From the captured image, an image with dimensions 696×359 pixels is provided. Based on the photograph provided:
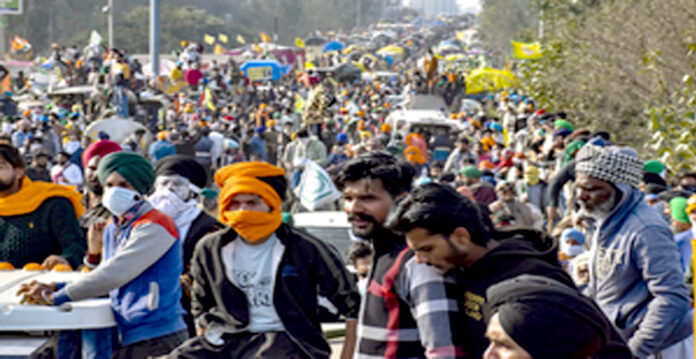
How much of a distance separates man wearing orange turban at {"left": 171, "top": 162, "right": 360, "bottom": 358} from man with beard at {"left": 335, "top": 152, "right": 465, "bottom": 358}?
1.43ft

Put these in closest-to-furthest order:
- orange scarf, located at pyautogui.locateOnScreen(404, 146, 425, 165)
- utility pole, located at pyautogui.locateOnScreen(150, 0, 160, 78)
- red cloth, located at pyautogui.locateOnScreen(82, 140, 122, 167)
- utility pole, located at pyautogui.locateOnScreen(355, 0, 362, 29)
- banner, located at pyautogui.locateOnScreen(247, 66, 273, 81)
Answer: red cloth, located at pyautogui.locateOnScreen(82, 140, 122, 167), orange scarf, located at pyautogui.locateOnScreen(404, 146, 425, 165), utility pole, located at pyautogui.locateOnScreen(150, 0, 160, 78), banner, located at pyautogui.locateOnScreen(247, 66, 273, 81), utility pole, located at pyautogui.locateOnScreen(355, 0, 362, 29)

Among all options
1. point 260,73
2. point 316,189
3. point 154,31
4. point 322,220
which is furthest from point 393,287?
point 260,73

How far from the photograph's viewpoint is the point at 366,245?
502cm

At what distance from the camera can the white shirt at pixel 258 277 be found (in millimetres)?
4000

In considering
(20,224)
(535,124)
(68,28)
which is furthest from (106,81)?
(68,28)

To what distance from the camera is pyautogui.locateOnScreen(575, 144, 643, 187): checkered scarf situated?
160 inches

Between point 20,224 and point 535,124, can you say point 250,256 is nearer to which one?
point 20,224

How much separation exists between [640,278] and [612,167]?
462 mm

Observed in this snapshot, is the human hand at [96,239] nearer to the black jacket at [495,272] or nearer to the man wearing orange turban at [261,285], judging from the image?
the man wearing orange turban at [261,285]

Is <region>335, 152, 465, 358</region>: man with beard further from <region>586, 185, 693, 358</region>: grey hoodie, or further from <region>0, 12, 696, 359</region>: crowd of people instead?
<region>586, 185, 693, 358</region>: grey hoodie

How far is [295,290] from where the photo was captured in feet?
13.2

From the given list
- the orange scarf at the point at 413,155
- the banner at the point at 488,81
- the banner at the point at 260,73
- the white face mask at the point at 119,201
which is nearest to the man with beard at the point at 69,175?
the orange scarf at the point at 413,155

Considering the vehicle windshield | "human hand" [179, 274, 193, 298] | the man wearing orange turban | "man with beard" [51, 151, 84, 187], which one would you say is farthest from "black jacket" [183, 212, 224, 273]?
"man with beard" [51, 151, 84, 187]

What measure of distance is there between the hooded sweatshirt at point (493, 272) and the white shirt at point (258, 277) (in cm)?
126
